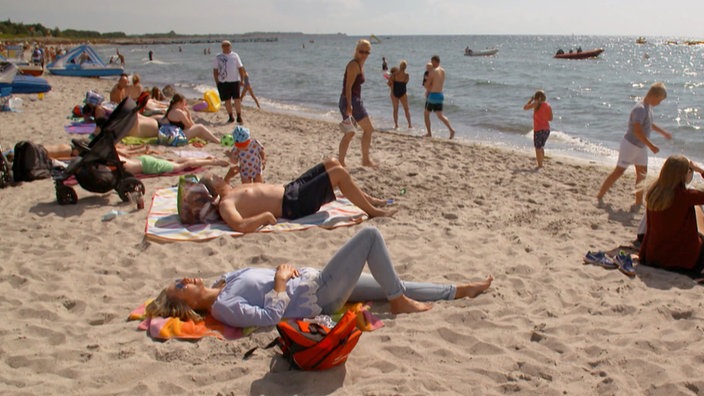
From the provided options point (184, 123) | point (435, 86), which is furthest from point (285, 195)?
point (435, 86)

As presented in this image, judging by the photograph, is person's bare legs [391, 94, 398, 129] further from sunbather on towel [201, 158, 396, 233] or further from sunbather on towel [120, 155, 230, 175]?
sunbather on towel [201, 158, 396, 233]

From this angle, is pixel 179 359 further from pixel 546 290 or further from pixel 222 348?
pixel 546 290

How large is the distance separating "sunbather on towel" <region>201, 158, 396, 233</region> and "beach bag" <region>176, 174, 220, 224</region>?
10 cm

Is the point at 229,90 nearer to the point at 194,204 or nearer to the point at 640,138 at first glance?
the point at 194,204

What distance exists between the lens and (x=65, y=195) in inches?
235

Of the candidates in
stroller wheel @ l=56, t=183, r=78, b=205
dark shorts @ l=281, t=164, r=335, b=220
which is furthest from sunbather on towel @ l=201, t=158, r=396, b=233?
stroller wheel @ l=56, t=183, r=78, b=205

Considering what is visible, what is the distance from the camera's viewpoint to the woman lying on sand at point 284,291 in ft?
11.0

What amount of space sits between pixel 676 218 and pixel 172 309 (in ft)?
12.1

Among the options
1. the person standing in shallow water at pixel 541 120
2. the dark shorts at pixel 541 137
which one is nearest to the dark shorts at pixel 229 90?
the person standing in shallow water at pixel 541 120

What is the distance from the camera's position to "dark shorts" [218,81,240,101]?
36.7 feet

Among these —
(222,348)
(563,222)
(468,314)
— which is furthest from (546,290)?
(222,348)

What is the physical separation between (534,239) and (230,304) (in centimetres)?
298

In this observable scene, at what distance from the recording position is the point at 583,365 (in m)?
3.01

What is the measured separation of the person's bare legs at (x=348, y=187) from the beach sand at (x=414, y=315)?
0.39 ft
